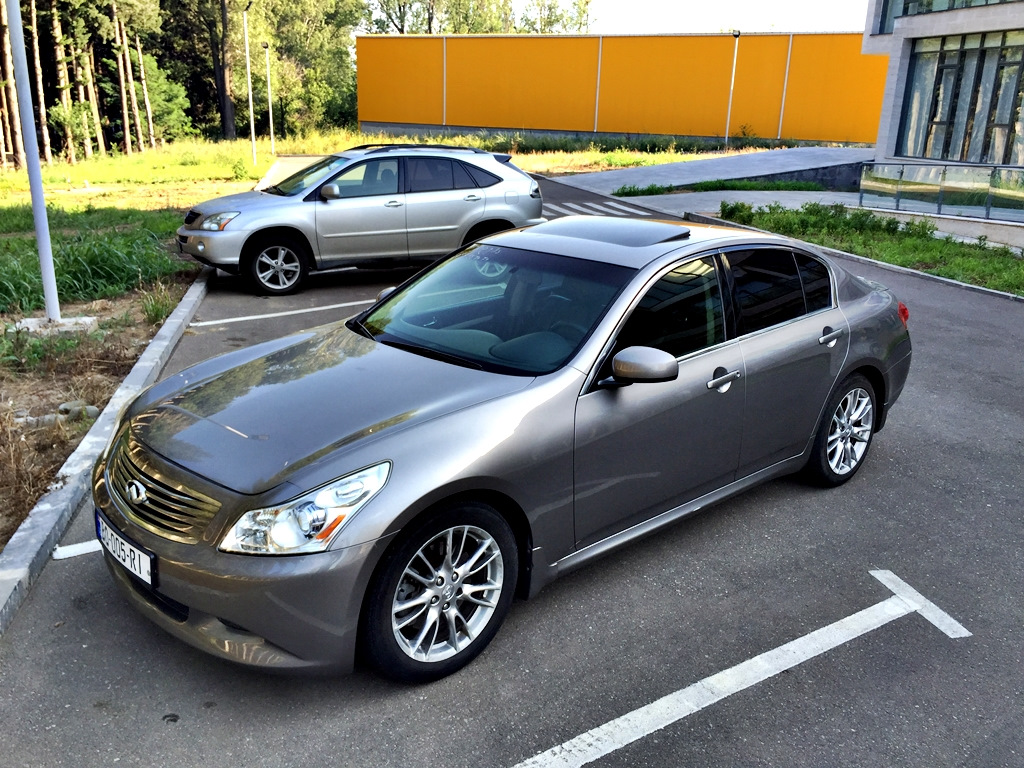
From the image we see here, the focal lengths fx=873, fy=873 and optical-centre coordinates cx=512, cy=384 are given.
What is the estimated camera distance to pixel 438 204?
11.3 m

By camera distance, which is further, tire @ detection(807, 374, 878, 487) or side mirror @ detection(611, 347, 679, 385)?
tire @ detection(807, 374, 878, 487)

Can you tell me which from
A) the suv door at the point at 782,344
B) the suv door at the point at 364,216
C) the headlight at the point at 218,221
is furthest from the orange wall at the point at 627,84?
the suv door at the point at 782,344

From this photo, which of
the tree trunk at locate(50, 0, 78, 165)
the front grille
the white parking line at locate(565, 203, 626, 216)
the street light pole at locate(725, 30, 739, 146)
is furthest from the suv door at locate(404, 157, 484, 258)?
the tree trunk at locate(50, 0, 78, 165)

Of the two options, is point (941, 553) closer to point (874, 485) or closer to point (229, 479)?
point (874, 485)

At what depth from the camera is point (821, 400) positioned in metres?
5.12

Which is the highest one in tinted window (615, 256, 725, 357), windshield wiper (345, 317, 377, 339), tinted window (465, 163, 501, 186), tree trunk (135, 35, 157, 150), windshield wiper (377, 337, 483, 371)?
tree trunk (135, 35, 157, 150)

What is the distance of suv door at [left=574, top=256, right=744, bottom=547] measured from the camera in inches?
154

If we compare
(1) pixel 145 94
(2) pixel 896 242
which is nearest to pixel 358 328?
(2) pixel 896 242

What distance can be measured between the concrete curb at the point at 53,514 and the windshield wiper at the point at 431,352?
195cm

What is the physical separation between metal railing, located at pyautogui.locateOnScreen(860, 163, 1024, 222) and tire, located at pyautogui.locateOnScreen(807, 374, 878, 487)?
13022mm

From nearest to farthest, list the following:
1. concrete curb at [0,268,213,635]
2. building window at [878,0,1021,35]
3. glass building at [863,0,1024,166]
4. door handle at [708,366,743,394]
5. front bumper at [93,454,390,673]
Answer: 1. front bumper at [93,454,390,673]
2. concrete curb at [0,268,213,635]
3. door handle at [708,366,743,394]
4. glass building at [863,0,1024,166]
5. building window at [878,0,1021,35]

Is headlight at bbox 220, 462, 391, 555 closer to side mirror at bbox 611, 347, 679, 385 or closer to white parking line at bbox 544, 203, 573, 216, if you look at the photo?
side mirror at bbox 611, 347, 679, 385

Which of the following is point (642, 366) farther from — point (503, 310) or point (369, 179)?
point (369, 179)

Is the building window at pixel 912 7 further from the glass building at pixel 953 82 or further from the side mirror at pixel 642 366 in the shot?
the side mirror at pixel 642 366
